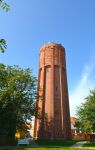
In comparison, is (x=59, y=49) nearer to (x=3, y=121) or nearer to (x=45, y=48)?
(x=45, y=48)

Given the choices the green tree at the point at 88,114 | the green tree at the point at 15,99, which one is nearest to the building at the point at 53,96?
the green tree at the point at 15,99

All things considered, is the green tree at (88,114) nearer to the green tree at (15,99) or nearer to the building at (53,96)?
the green tree at (15,99)

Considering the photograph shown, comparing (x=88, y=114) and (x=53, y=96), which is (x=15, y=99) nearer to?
(x=88, y=114)

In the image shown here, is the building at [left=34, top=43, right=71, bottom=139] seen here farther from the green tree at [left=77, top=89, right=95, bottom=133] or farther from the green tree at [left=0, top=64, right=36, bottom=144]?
the green tree at [left=77, top=89, right=95, bottom=133]

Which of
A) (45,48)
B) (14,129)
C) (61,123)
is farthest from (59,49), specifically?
(14,129)

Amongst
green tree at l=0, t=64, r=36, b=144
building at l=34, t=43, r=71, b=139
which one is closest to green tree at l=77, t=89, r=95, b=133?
green tree at l=0, t=64, r=36, b=144

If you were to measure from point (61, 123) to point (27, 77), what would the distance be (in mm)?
16502

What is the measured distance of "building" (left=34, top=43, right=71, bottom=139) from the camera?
55.9 m

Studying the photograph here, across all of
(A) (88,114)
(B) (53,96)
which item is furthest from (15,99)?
(B) (53,96)

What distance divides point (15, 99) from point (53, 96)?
55.3 ft

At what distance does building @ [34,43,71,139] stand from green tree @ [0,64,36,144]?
8725 mm

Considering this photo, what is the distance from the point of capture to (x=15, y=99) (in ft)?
136

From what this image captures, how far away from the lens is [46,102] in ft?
189

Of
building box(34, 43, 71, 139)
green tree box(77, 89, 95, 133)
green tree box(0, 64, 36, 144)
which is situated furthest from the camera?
building box(34, 43, 71, 139)
